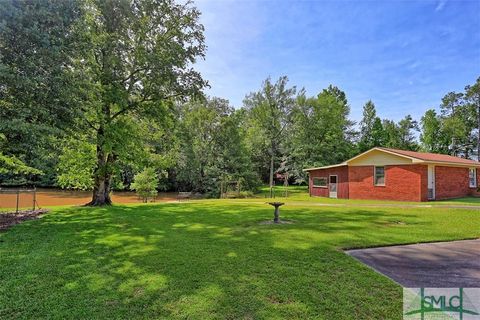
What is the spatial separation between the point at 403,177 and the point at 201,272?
57.6 ft

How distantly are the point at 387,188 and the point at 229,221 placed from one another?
1396 centimetres

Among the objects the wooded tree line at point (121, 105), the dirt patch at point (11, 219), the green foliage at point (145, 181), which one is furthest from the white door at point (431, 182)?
the dirt patch at point (11, 219)

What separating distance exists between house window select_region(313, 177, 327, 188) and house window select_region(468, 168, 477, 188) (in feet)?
32.9

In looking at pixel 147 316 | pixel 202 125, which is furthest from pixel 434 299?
pixel 202 125

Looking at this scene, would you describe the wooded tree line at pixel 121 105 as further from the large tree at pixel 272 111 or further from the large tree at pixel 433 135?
the large tree at pixel 433 135

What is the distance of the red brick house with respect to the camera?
58.0 ft

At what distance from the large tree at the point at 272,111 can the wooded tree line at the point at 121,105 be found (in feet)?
0.45

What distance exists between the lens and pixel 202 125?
33094 mm

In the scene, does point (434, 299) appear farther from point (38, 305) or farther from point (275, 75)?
point (275, 75)
